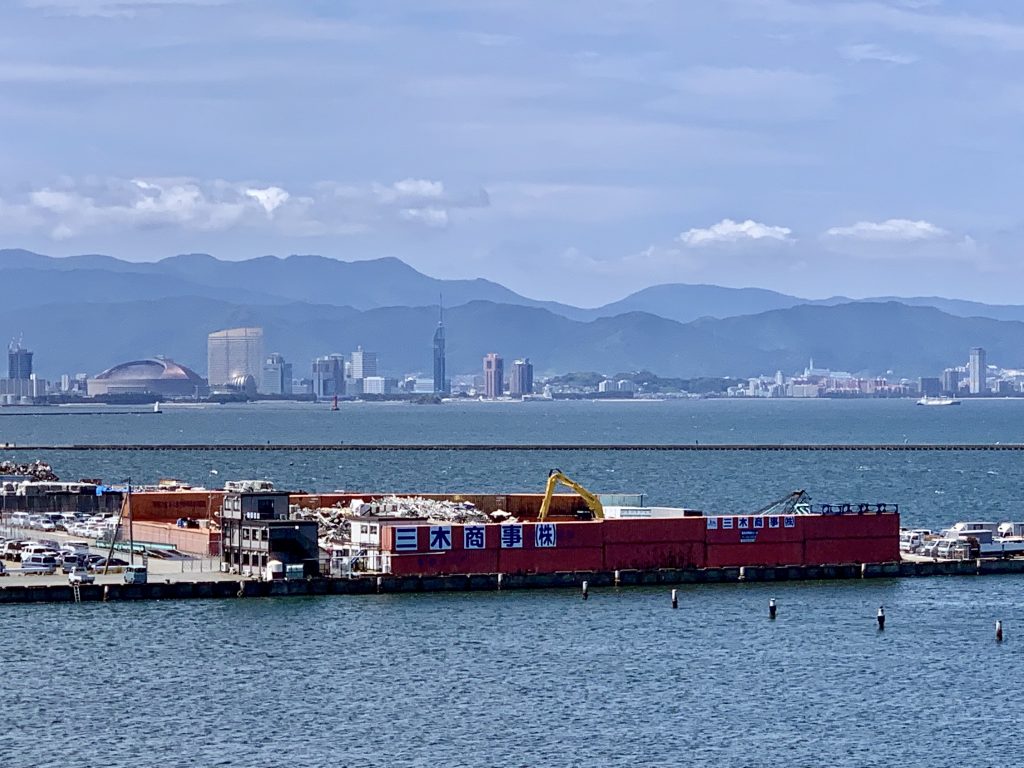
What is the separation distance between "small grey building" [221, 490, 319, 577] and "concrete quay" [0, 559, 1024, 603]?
1.18 metres

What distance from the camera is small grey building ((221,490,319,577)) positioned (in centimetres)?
6406

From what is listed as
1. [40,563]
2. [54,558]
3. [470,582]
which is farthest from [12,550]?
[470,582]

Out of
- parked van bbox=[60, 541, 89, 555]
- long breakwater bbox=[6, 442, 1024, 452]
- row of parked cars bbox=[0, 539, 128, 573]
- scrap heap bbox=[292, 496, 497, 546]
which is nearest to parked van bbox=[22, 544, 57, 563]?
row of parked cars bbox=[0, 539, 128, 573]

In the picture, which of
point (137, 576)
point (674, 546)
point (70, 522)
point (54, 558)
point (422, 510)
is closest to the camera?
point (137, 576)

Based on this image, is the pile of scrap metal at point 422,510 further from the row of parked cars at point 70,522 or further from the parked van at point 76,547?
the row of parked cars at point 70,522

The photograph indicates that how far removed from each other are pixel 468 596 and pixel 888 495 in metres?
57.5

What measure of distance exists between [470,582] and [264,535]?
273 inches

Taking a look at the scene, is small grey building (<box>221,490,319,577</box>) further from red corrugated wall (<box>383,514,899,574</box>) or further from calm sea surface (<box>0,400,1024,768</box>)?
calm sea surface (<box>0,400,1024,768</box>)

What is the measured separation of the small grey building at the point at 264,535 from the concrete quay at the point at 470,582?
1.18 meters

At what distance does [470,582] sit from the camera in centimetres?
6353

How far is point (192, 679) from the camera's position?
48.7 m

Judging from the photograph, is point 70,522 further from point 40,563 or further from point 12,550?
point 40,563

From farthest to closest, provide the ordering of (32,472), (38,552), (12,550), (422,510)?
1. (32,472)
2. (12,550)
3. (422,510)
4. (38,552)

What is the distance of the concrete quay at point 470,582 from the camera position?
198ft
